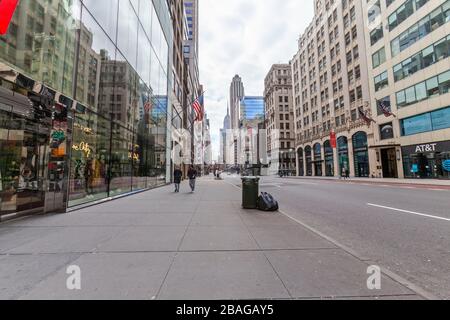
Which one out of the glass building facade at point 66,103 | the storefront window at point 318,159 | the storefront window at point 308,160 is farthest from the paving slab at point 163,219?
the storefront window at point 308,160

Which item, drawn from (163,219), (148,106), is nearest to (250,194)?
(163,219)

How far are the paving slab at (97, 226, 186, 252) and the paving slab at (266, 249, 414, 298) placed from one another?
2142 millimetres

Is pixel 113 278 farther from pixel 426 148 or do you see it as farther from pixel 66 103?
pixel 426 148

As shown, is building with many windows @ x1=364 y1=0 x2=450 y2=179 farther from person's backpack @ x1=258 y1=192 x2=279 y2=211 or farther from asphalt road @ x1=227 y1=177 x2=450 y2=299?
person's backpack @ x1=258 y1=192 x2=279 y2=211

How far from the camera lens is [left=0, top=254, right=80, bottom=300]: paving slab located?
3.07 meters

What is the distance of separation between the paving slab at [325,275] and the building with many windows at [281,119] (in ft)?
261

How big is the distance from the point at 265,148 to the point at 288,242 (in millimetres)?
97347

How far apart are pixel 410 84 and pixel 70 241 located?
38.7 m

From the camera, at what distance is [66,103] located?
29.3ft

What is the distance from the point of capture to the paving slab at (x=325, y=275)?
9.68 feet

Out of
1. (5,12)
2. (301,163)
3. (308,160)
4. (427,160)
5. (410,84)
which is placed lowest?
(427,160)

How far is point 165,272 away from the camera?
3520 millimetres

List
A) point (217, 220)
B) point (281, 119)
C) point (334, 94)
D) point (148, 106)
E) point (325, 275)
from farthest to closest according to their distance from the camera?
point (281, 119) → point (334, 94) → point (148, 106) → point (217, 220) → point (325, 275)

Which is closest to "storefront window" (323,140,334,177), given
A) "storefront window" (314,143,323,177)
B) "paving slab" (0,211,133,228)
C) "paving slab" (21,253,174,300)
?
"storefront window" (314,143,323,177)
